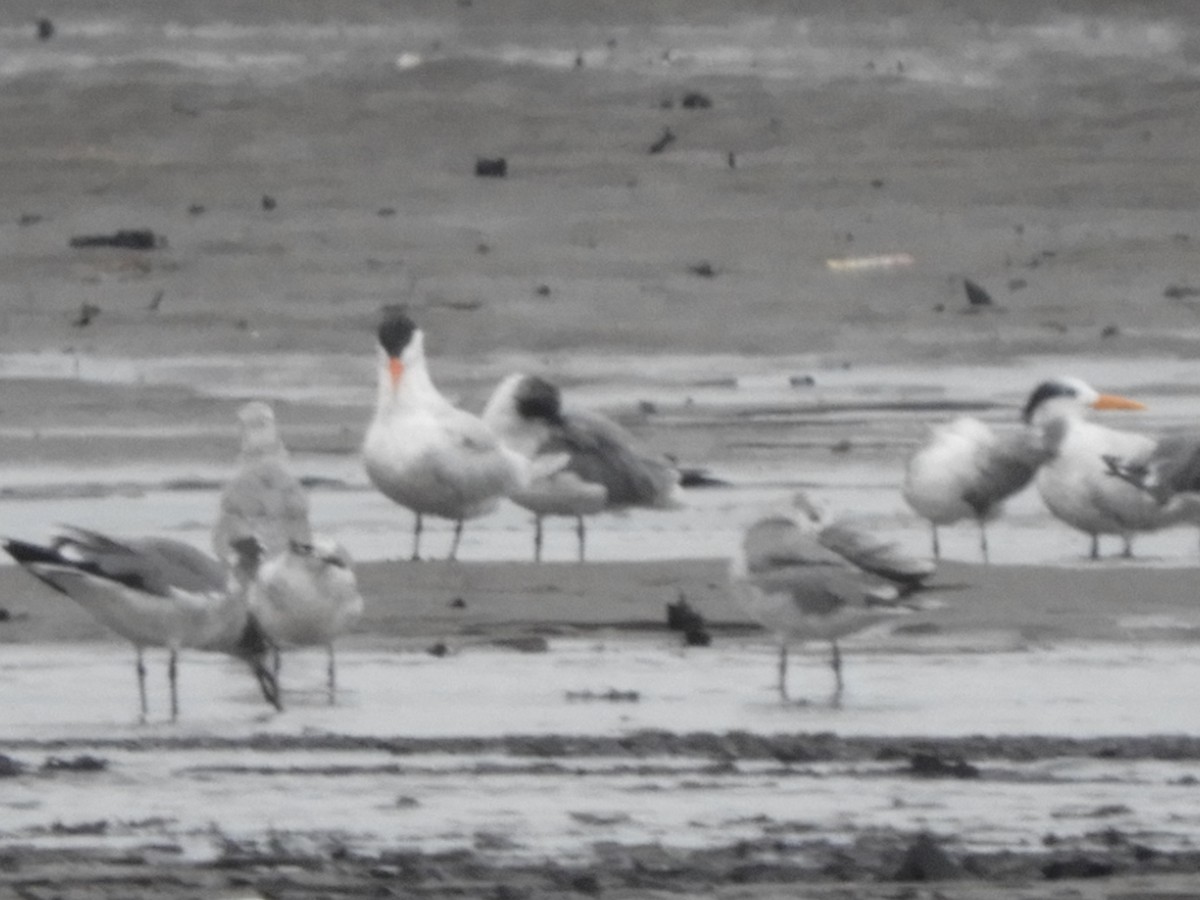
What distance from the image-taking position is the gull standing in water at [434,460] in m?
15.0

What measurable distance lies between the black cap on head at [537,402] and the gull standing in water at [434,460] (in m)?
0.35

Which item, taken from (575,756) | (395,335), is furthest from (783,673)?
(395,335)

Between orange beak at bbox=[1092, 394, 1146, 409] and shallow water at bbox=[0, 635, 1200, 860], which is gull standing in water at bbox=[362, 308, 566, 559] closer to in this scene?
shallow water at bbox=[0, 635, 1200, 860]

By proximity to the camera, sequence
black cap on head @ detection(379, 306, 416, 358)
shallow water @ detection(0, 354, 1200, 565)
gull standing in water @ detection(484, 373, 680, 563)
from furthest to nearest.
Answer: black cap on head @ detection(379, 306, 416, 358) → shallow water @ detection(0, 354, 1200, 565) → gull standing in water @ detection(484, 373, 680, 563)

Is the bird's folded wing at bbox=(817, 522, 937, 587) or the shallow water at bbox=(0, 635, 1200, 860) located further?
the bird's folded wing at bbox=(817, 522, 937, 587)

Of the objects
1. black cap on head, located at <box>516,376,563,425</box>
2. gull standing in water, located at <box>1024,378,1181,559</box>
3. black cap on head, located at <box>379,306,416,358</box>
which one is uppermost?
black cap on head, located at <box>379,306,416,358</box>

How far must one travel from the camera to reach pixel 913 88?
31266 mm

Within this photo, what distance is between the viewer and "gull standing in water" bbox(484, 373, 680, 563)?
15312 millimetres

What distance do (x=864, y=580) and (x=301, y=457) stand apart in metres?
5.81

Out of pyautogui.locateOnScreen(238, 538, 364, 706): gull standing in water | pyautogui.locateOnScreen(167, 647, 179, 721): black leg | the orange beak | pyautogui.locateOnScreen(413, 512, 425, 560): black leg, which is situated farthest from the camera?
the orange beak

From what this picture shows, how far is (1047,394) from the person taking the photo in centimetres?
1645

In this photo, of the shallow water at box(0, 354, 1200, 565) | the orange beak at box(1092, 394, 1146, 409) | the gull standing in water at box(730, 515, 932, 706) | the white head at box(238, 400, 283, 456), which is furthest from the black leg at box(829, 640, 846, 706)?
the orange beak at box(1092, 394, 1146, 409)

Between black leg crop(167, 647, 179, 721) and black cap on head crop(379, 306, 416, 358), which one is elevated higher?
black cap on head crop(379, 306, 416, 358)

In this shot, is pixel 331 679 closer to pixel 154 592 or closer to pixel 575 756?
pixel 154 592
